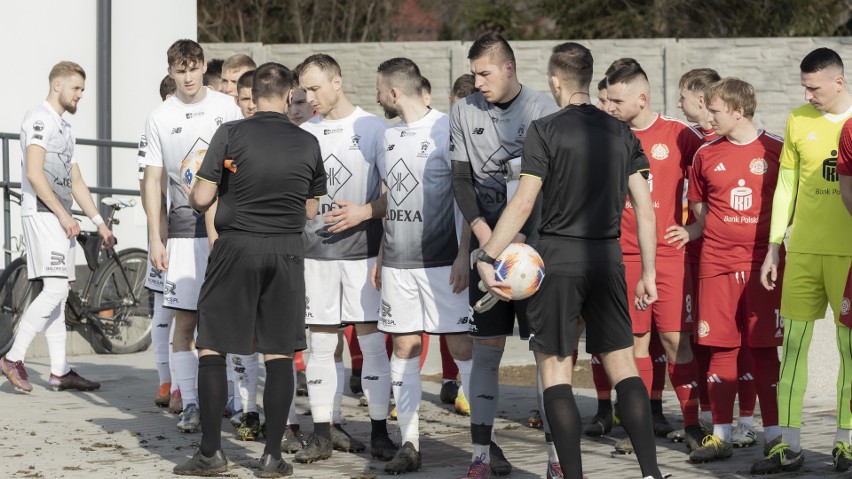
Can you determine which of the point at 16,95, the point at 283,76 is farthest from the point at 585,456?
the point at 16,95

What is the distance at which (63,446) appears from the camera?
784 centimetres

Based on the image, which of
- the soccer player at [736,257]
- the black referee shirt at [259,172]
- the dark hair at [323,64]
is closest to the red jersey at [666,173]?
the soccer player at [736,257]

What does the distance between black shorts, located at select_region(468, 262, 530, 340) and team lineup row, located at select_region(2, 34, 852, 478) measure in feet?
0.05

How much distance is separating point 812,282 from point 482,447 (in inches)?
78.5

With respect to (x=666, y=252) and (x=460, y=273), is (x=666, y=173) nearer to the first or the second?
(x=666, y=252)

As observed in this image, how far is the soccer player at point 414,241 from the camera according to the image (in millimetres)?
7297

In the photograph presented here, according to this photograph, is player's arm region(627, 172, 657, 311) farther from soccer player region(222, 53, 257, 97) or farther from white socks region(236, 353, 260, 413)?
soccer player region(222, 53, 257, 97)

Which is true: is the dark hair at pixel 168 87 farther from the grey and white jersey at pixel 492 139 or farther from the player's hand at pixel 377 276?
the grey and white jersey at pixel 492 139

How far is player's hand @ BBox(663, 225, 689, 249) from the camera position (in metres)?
7.74

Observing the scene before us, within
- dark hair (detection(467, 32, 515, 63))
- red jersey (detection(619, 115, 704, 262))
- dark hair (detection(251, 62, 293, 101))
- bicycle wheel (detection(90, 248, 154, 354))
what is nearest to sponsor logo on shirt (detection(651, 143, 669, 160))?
red jersey (detection(619, 115, 704, 262))

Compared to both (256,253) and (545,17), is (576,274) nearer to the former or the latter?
(256,253)

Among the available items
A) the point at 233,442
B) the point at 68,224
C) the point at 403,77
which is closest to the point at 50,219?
the point at 68,224

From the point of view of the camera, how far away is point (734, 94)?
7.48 metres

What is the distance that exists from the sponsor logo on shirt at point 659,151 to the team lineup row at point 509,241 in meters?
0.02
